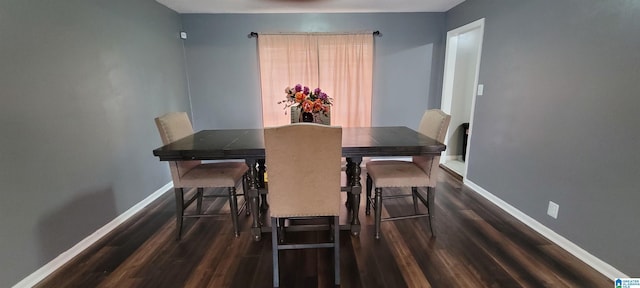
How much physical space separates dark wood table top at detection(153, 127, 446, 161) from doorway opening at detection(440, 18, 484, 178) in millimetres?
2120

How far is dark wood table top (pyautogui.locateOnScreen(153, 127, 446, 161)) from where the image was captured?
5.72 feet

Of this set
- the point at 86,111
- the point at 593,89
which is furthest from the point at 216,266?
the point at 593,89

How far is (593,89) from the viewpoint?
5.76 feet

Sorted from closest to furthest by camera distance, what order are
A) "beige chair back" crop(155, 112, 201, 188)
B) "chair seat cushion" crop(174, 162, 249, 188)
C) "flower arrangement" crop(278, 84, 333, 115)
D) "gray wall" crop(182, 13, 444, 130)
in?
"beige chair back" crop(155, 112, 201, 188)
"chair seat cushion" crop(174, 162, 249, 188)
"flower arrangement" crop(278, 84, 333, 115)
"gray wall" crop(182, 13, 444, 130)

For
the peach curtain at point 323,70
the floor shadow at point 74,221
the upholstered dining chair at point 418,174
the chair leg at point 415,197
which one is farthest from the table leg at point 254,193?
the peach curtain at point 323,70

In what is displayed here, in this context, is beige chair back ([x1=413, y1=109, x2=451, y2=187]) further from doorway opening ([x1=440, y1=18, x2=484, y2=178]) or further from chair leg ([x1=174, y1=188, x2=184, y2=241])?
chair leg ([x1=174, y1=188, x2=184, y2=241])

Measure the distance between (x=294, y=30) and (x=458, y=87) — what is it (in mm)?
2628

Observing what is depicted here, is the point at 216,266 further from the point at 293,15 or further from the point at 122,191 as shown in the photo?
the point at 293,15

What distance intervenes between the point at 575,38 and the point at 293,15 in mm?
3063

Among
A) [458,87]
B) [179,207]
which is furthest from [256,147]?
[458,87]

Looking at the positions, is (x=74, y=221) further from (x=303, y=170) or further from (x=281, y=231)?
(x=303, y=170)

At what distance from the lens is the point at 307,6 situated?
11.3 ft

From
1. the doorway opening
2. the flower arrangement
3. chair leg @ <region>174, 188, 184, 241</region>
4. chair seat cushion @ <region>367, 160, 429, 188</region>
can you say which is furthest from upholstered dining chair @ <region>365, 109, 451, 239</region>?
the doorway opening

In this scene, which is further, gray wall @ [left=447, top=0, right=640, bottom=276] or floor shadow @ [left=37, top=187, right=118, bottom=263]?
floor shadow @ [left=37, top=187, right=118, bottom=263]
